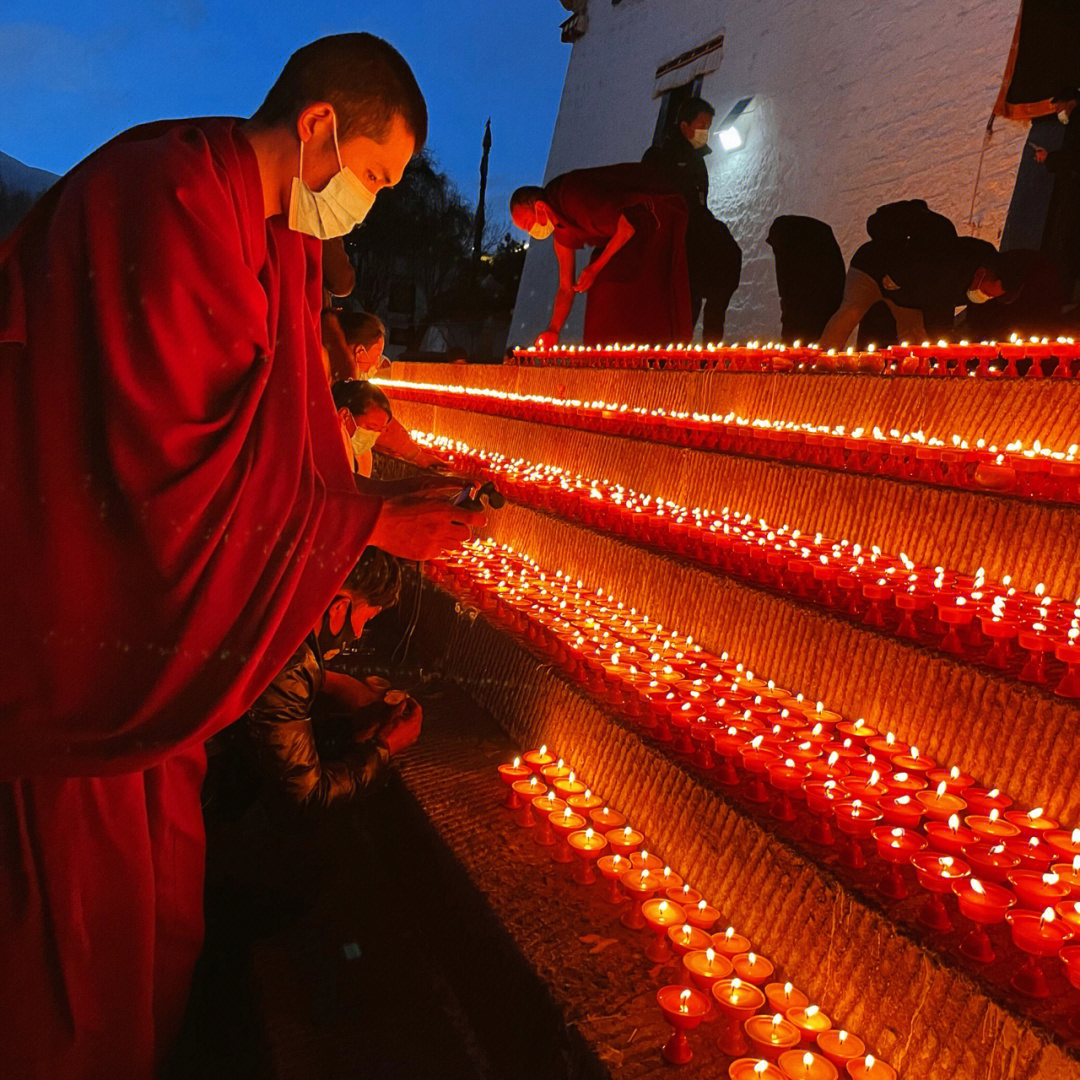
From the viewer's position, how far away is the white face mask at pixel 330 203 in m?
1.71

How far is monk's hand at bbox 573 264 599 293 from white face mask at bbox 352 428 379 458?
300 centimetres

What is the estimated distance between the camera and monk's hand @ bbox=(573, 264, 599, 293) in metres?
6.48

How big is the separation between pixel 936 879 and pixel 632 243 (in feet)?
18.5

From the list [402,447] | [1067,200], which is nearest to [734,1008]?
[402,447]

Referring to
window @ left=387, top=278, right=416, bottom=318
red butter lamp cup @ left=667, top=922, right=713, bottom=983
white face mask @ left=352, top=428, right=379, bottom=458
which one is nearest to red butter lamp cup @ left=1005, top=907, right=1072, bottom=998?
red butter lamp cup @ left=667, top=922, right=713, bottom=983

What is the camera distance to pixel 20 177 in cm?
1889

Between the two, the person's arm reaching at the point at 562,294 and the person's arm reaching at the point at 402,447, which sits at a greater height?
the person's arm reaching at the point at 562,294

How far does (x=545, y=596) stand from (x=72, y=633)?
2.40 metres

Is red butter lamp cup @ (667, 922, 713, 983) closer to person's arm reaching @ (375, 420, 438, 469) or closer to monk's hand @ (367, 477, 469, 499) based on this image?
monk's hand @ (367, 477, 469, 499)

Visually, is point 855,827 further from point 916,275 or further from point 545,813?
point 916,275

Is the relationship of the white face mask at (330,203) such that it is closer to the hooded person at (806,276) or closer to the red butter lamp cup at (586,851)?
the red butter lamp cup at (586,851)

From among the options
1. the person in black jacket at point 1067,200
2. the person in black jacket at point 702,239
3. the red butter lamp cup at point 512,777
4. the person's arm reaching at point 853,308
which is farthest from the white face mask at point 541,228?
the red butter lamp cup at point 512,777

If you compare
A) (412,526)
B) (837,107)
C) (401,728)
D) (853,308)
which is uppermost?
(837,107)

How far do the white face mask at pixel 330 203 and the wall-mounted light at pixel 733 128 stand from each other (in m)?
9.87
